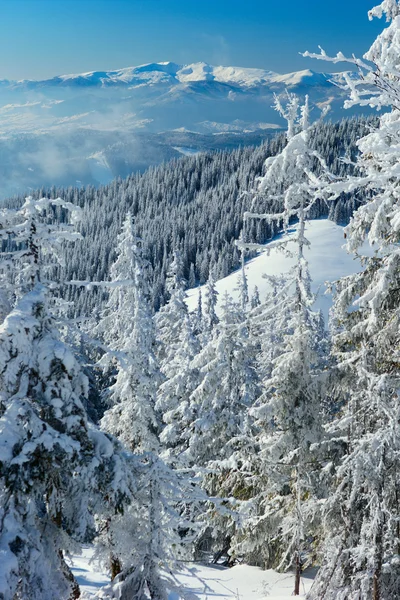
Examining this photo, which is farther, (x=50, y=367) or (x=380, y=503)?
(x=380, y=503)

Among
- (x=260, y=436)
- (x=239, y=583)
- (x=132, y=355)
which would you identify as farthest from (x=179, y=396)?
(x=260, y=436)

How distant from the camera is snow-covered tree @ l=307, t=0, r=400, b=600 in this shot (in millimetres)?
8078

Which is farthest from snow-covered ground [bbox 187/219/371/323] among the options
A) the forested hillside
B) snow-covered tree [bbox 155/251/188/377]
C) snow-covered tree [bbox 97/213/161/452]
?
snow-covered tree [bbox 97/213/161/452]

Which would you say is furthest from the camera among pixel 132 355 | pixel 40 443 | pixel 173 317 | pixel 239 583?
pixel 173 317

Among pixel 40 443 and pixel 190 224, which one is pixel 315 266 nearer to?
pixel 190 224

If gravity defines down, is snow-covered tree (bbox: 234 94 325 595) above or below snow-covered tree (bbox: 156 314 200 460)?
above

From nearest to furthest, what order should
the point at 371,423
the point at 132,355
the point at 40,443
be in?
the point at 40,443
the point at 371,423
the point at 132,355

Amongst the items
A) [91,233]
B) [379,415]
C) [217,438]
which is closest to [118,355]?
[379,415]

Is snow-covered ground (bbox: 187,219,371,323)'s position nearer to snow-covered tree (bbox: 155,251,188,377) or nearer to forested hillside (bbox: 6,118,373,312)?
forested hillside (bbox: 6,118,373,312)

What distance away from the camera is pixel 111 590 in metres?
7.86

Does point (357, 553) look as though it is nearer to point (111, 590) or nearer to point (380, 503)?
point (380, 503)

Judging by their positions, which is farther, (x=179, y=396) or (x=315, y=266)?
(x=315, y=266)

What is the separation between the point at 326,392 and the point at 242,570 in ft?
27.8

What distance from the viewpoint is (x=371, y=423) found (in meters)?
9.40
